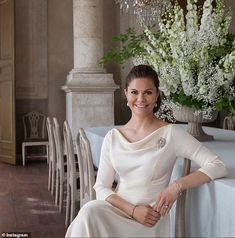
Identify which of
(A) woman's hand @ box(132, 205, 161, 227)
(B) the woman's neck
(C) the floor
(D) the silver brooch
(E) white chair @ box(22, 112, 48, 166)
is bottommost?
(C) the floor

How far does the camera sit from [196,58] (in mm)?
3162

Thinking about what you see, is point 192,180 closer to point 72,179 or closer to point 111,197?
point 111,197

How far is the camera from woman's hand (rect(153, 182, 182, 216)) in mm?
2207

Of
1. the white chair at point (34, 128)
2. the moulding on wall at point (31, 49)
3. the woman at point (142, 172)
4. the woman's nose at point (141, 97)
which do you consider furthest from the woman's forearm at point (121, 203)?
the moulding on wall at point (31, 49)

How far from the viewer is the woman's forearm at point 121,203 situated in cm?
224

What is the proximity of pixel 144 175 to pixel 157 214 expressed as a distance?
0.19 meters

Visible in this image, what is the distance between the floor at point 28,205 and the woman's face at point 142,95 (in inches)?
91.8

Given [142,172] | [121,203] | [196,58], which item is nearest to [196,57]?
[196,58]

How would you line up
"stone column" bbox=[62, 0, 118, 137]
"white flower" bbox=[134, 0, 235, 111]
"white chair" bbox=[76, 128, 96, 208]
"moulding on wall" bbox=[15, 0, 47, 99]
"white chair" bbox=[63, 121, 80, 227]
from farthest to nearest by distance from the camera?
1. "moulding on wall" bbox=[15, 0, 47, 99]
2. "stone column" bbox=[62, 0, 118, 137]
3. "white chair" bbox=[63, 121, 80, 227]
4. "white chair" bbox=[76, 128, 96, 208]
5. "white flower" bbox=[134, 0, 235, 111]

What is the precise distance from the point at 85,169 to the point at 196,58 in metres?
1.24

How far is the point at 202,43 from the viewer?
3186mm

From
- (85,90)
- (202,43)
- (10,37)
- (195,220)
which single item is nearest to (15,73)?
(10,37)

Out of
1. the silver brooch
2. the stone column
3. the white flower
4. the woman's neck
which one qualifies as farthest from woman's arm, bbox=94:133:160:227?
the stone column

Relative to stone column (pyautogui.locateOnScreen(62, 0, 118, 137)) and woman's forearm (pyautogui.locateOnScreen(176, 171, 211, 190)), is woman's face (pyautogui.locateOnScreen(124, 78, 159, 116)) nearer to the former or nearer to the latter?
woman's forearm (pyautogui.locateOnScreen(176, 171, 211, 190))
